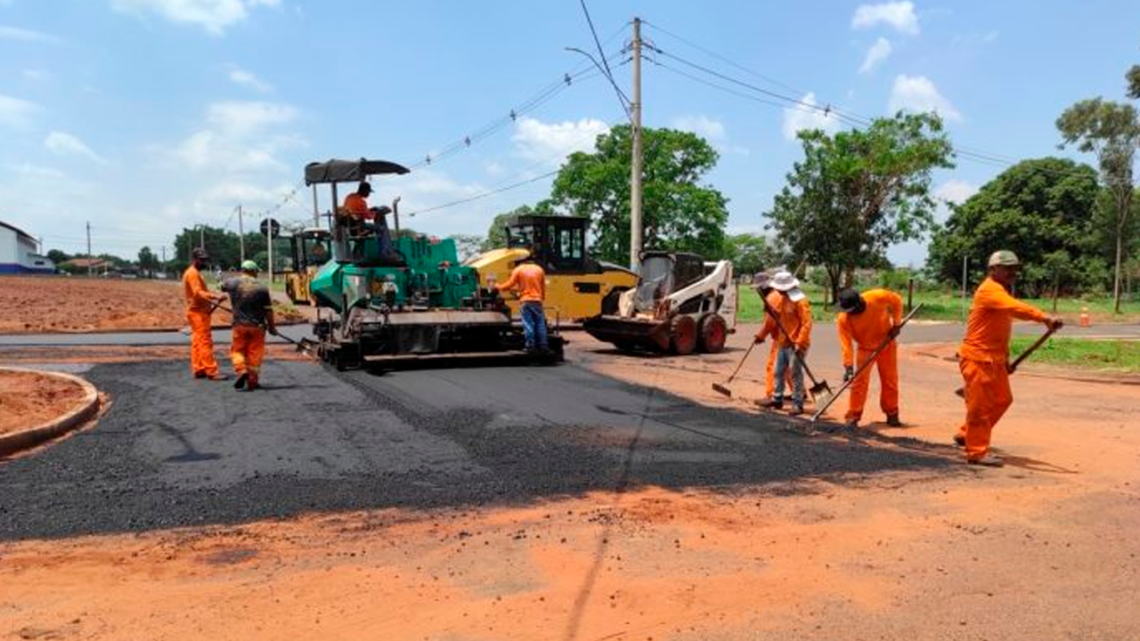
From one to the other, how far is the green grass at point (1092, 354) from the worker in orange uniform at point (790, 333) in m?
6.65

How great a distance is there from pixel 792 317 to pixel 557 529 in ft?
17.1

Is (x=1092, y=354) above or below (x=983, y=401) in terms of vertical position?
below

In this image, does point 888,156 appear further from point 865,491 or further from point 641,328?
point 865,491

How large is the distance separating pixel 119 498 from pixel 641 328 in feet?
35.4

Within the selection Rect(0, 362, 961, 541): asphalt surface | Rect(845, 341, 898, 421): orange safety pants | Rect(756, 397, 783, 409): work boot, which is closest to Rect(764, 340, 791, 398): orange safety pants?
Rect(756, 397, 783, 409): work boot

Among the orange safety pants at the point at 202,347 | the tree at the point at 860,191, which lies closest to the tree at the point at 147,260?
the tree at the point at 860,191

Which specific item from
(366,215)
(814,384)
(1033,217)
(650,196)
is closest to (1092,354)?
(814,384)

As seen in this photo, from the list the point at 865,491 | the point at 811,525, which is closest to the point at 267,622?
the point at 811,525

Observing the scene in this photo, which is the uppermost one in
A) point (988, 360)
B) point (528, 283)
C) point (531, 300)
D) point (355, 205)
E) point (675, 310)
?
point (355, 205)

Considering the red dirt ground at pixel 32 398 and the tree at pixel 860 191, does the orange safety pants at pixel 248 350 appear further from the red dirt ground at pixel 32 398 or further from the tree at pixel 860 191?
the tree at pixel 860 191

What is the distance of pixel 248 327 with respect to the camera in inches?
403

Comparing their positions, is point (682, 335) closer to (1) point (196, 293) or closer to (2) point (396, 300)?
(2) point (396, 300)

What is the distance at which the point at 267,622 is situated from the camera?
3.64 metres

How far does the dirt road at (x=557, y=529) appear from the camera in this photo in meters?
3.74
